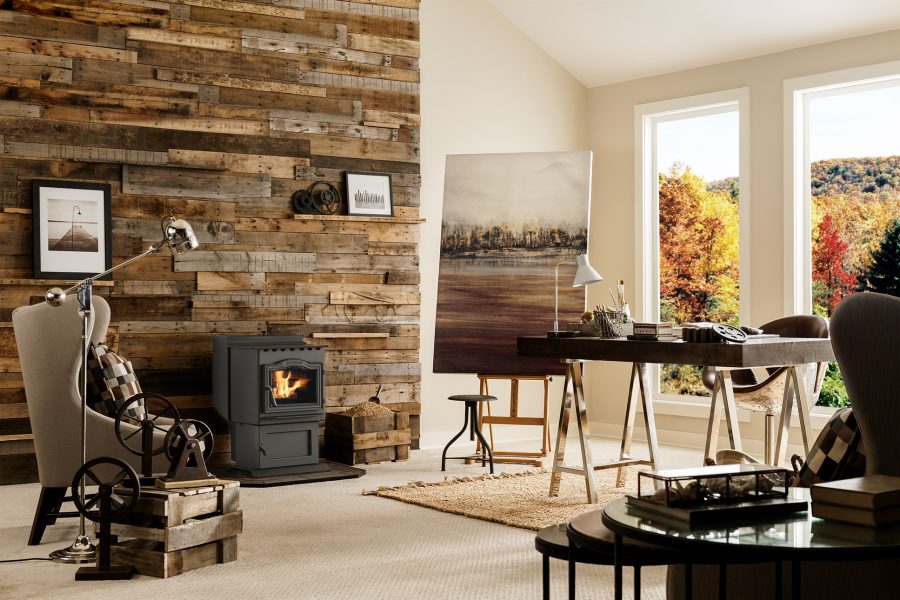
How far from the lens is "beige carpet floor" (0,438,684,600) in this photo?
369cm

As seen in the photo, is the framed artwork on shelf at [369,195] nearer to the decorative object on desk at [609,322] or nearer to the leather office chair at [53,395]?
the decorative object on desk at [609,322]

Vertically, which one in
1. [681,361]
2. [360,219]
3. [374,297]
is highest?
[360,219]

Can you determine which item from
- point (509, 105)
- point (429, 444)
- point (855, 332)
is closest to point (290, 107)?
point (509, 105)

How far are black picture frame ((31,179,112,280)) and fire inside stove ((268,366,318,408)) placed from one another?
127cm

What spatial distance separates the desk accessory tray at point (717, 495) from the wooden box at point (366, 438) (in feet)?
15.2

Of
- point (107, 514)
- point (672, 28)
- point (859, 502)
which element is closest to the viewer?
point (859, 502)

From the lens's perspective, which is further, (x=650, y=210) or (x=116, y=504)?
(x=650, y=210)

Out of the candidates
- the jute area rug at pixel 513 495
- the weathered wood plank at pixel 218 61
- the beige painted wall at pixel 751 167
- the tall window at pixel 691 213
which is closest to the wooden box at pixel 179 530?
the jute area rug at pixel 513 495

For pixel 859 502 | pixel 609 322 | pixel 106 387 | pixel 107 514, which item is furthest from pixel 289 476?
pixel 859 502

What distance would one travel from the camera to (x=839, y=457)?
2.78 metres

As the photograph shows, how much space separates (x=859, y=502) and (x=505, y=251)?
511 centimetres

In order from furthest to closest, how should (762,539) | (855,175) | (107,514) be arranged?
(855,175), (107,514), (762,539)

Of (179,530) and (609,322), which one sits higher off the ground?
(609,322)

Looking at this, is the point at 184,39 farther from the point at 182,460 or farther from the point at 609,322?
the point at 182,460
